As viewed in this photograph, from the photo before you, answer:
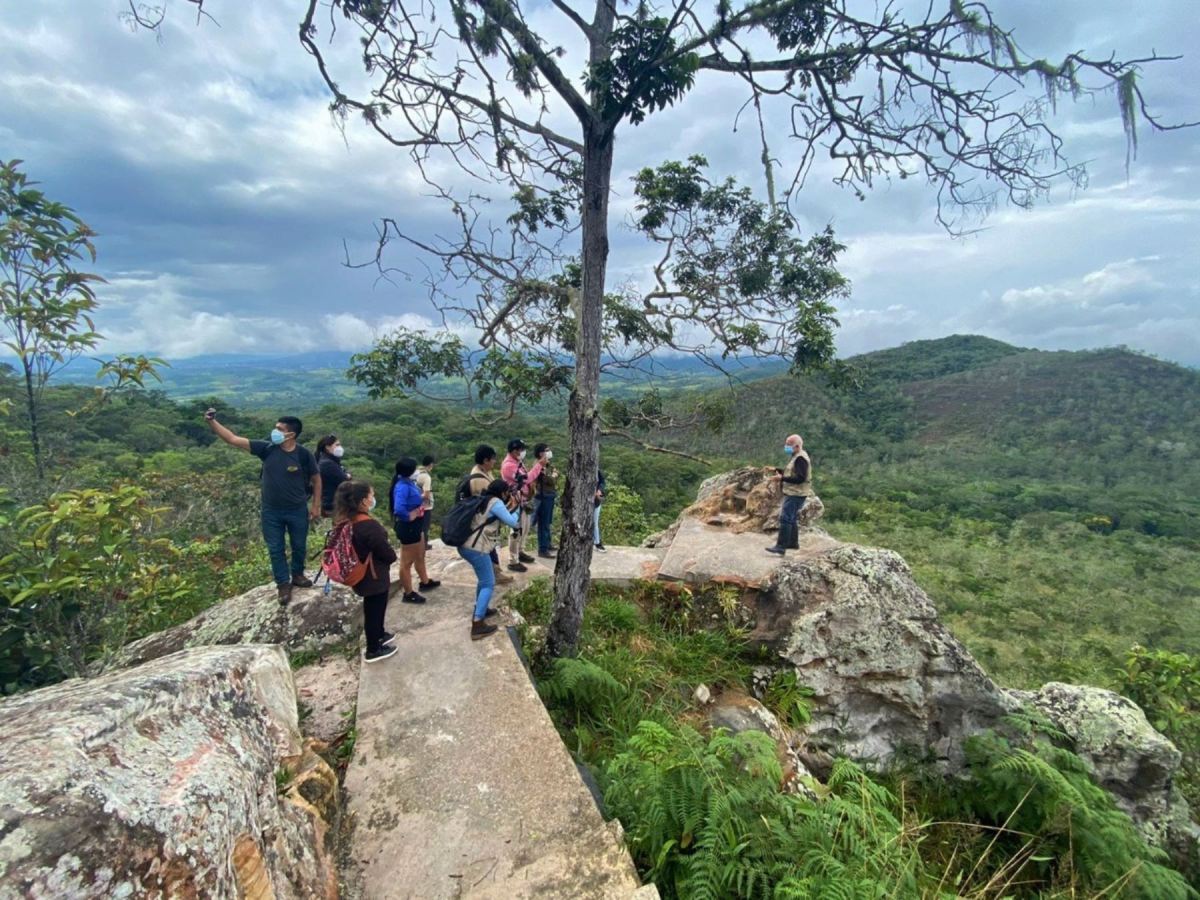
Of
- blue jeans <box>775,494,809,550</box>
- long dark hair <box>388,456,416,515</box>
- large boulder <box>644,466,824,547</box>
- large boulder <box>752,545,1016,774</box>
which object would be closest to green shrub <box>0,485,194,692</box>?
long dark hair <box>388,456,416,515</box>

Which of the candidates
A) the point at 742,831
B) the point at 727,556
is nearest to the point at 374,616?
the point at 742,831

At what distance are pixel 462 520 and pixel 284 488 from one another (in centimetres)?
198

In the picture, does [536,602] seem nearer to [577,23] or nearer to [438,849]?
[438,849]

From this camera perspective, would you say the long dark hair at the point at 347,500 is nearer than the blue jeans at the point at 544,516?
Yes

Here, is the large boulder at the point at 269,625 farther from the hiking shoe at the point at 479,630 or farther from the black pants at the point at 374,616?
the hiking shoe at the point at 479,630

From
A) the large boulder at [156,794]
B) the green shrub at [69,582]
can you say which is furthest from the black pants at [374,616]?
the green shrub at [69,582]

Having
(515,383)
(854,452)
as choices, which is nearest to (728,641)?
(515,383)

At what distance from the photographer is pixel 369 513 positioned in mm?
5773

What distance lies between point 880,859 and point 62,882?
150 inches

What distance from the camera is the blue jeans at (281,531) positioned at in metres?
5.91

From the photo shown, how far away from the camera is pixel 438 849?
3393 mm

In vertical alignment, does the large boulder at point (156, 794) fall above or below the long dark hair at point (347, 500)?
below

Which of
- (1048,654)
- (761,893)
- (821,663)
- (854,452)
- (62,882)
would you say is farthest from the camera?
(854,452)

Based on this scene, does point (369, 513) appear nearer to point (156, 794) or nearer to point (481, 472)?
point (481, 472)
